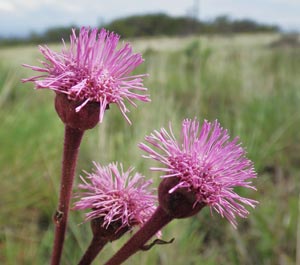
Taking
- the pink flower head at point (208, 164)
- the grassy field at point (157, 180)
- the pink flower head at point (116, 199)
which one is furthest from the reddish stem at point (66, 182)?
the grassy field at point (157, 180)

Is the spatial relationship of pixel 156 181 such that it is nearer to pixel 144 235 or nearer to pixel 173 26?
pixel 144 235

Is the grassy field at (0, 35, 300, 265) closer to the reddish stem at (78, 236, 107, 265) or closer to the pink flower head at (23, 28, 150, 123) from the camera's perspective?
the reddish stem at (78, 236, 107, 265)

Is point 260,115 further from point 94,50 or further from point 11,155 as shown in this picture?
point 94,50

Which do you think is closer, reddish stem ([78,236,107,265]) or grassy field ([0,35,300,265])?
reddish stem ([78,236,107,265])

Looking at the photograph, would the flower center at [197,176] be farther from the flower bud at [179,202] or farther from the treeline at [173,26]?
the treeline at [173,26]

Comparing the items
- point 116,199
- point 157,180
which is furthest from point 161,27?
point 116,199

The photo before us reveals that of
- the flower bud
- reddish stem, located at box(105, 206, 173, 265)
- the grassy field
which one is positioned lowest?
the grassy field

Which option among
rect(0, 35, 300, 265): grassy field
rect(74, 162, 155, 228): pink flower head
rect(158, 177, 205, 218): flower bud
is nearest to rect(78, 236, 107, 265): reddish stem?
rect(74, 162, 155, 228): pink flower head
